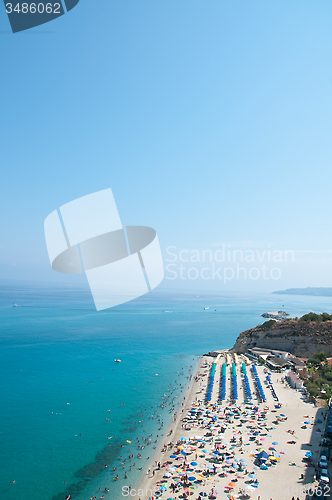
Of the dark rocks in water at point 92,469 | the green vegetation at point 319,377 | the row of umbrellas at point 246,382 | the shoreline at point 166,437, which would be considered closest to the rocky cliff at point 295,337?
the green vegetation at point 319,377

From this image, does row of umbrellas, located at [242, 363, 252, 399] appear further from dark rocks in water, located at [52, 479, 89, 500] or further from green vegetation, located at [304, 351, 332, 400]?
dark rocks in water, located at [52, 479, 89, 500]

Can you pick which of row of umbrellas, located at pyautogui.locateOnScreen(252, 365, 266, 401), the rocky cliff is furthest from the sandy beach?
the rocky cliff

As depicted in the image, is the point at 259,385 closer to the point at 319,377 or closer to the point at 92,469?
the point at 319,377

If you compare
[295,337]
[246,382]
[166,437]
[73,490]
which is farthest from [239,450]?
[295,337]

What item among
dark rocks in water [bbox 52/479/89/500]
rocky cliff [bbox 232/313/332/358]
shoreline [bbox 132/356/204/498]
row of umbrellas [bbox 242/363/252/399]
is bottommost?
rocky cliff [bbox 232/313/332/358]

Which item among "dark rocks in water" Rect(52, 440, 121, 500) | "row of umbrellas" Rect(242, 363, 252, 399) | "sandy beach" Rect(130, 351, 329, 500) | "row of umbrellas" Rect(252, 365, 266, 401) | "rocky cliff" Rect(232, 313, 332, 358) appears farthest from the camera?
"rocky cliff" Rect(232, 313, 332, 358)

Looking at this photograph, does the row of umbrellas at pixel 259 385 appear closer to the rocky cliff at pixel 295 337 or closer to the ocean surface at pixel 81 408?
the ocean surface at pixel 81 408
